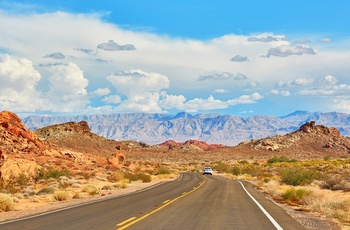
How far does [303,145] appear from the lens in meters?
152

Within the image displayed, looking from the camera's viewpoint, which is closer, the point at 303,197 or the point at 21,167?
the point at 303,197

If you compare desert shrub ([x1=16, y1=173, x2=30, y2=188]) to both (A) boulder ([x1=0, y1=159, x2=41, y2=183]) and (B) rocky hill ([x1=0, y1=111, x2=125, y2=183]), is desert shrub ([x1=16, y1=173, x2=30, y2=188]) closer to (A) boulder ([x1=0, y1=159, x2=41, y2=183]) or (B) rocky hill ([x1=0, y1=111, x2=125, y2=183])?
(A) boulder ([x1=0, y1=159, x2=41, y2=183])

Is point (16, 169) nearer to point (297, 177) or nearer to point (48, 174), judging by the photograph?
point (48, 174)

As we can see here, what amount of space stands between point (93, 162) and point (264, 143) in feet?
331

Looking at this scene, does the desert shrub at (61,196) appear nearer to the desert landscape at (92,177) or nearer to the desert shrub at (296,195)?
the desert landscape at (92,177)

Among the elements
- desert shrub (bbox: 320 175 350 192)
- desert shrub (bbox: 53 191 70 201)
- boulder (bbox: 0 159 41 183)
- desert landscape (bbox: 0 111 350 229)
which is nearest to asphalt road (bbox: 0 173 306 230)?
desert landscape (bbox: 0 111 350 229)

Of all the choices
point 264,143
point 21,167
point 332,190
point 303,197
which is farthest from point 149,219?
point 264,143

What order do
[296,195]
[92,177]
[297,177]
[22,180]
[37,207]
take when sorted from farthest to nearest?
[92,177] < [297,177] < [22,180] < [296,195] < [37,207]

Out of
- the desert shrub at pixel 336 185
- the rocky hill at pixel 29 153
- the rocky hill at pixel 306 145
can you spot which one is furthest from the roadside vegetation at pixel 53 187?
the rocky hill at pixel 306 145

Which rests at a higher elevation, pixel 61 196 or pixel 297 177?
pixel 61 196

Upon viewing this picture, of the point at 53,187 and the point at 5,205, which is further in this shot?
the point at 53,187

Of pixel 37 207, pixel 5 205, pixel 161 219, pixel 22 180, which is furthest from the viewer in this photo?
pixel 22 180

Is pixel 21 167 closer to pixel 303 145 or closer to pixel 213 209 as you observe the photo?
pixel 213 209

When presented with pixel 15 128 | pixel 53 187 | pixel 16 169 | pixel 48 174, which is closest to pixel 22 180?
pixel 16 169
